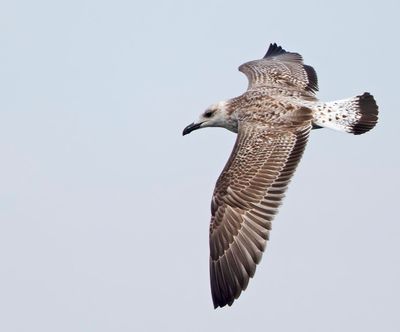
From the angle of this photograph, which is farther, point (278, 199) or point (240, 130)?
point (240, 130)

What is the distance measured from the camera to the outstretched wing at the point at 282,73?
963 inches

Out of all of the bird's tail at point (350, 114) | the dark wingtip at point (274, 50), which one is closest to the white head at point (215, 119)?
the bird's tail at point (350, 114)

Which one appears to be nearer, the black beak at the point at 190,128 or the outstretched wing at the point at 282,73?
the black beak at the point at 190,128

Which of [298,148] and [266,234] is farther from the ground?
[298,148]

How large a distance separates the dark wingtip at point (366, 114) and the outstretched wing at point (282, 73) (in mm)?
1954

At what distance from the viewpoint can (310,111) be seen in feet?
71.6

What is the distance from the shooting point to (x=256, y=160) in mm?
20875

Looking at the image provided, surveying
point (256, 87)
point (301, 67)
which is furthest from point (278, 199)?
point (301, 67)

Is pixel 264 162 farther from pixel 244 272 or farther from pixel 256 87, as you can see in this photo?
pixel 256 87

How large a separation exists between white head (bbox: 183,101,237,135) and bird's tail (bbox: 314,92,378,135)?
1.88 meters

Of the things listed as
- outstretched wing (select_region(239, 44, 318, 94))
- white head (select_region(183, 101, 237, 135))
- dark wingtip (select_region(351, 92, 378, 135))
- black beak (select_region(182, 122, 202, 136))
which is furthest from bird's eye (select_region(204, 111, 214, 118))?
dark wingtip (select_region(351, 92, 378, 135))

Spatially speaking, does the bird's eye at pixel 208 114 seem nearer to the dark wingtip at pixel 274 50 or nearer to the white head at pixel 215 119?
the white head at pixel 215 119

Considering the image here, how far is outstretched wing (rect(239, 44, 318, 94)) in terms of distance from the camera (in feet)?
80.2

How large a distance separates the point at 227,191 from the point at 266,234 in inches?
46.1
